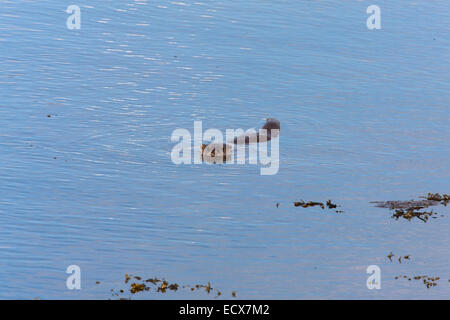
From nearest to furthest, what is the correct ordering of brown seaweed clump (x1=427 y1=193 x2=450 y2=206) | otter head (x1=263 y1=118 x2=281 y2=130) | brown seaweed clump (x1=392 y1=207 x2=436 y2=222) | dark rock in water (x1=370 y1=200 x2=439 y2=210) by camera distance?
1. brown seaweed clump (x1=392 y1=207 x2=436 y2=222)
2. dark rock in water (x1=370 y1=200 x2=439 y2=210)
3. brown seaweed clump (x1=427 y1=193 x2=450 y2=206)
4. otter head (x1=263 y1=118 x2=281 y2=130)

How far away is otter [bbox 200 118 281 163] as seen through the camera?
19.6 metres

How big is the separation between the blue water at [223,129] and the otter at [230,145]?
0.44 m

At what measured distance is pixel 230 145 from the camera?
20.2 m

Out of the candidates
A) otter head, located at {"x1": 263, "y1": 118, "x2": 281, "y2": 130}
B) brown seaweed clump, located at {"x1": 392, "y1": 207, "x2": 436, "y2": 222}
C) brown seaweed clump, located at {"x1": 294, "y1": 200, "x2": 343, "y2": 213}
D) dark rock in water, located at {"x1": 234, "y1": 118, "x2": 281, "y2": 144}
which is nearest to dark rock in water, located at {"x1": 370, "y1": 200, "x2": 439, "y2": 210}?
brown seaweed clump, located at {"x1": 392, "y1": 207, "x2": 436, "y2": 222}

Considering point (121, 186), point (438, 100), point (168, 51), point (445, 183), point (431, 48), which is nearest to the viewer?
point (121, 186)

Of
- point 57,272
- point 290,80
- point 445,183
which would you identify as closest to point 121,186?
point 57,272

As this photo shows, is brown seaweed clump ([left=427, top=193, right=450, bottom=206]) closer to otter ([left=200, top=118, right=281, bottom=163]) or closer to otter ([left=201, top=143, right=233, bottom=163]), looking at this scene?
otter ([left=200, top=118, right=281, bottom=163])

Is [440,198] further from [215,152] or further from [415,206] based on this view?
[215,152]

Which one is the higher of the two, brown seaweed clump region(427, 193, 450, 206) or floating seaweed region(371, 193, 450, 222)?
brown seaweed clump region(427, 193, 450, 206)

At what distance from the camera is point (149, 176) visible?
1827cm

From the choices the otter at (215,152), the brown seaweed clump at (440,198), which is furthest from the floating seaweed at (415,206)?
the otter at (215,152)

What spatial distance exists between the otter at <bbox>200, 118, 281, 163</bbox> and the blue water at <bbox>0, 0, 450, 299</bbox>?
17.4 inches

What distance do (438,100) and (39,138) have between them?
39.2 feet
